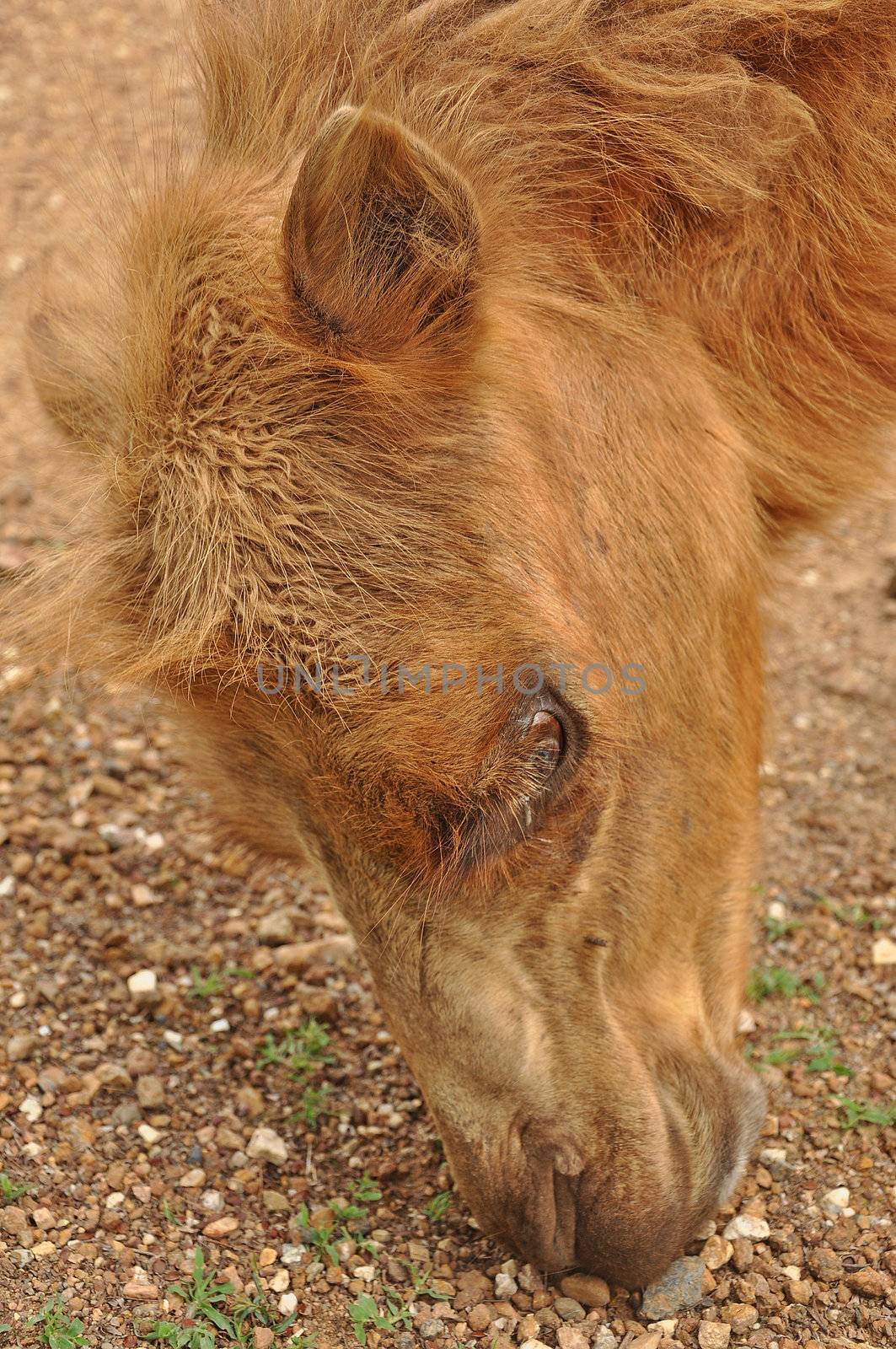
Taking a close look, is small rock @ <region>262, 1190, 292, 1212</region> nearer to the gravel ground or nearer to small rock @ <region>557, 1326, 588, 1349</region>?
the gravel ground

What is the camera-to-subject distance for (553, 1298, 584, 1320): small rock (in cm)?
282

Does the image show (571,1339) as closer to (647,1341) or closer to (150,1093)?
(647,1341)

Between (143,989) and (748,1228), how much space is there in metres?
1.71

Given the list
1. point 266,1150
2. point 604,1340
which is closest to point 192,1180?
point 266,1150

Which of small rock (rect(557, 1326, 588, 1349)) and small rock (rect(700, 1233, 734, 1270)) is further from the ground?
small rock (rect(557, 1326, 588, 1349))

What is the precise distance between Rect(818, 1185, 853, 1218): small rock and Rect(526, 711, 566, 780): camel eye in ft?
4.65

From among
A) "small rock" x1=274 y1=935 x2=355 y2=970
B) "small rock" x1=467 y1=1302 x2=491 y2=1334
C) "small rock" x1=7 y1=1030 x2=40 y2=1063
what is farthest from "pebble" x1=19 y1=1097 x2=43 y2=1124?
"small rock" x1=467 y1=1302 x2=491 y2=1334

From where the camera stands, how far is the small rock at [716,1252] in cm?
296

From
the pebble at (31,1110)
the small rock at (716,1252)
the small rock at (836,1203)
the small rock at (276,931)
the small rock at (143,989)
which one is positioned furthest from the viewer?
the small rock at (276,931)

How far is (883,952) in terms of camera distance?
3938 mm

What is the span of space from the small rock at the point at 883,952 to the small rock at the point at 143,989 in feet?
6.78

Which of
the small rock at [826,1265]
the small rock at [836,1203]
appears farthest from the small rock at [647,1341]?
the small rock at [836,1203]

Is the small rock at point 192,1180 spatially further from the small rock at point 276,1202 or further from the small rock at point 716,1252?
the small rock at point 716,1252

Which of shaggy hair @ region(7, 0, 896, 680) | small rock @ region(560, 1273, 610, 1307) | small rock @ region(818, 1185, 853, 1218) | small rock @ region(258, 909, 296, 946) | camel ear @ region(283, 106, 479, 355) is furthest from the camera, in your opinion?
small rock @ region(258, 909, 296, 946)
